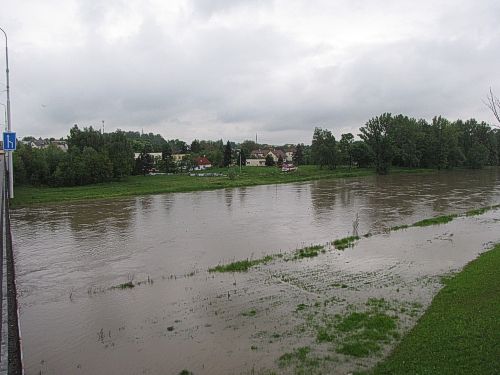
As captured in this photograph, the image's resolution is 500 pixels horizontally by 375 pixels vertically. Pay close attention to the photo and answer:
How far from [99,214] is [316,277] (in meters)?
23.8

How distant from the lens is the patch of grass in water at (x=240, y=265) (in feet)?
54.6

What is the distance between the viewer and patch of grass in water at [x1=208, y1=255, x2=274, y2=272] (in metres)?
16.6

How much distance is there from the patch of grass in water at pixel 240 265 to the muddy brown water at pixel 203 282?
1.47ft

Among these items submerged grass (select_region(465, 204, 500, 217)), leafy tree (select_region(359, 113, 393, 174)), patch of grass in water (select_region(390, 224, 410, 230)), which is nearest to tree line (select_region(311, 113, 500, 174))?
leafy tree (select_region(359, 113, 393, 174))

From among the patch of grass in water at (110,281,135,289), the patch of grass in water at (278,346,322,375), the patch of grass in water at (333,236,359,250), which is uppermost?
the patch of grass in water at (333,236,359,250)

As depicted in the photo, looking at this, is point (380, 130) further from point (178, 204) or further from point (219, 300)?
point (219, 300)

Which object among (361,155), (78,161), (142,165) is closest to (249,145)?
(361,155)

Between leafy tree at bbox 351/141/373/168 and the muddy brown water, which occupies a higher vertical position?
leafy tree at bbox 351/141/373/168

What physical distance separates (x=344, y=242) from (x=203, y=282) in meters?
9.16

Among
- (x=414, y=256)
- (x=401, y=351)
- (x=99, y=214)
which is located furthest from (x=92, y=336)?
(x=99, y=214)

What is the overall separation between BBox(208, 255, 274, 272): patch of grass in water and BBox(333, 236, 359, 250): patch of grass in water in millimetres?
4128

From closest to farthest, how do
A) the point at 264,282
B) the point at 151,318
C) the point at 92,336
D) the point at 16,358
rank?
1. the point at 16,358
2. the point at 92,336
3. the point at 151,318
4. the point at 264,282

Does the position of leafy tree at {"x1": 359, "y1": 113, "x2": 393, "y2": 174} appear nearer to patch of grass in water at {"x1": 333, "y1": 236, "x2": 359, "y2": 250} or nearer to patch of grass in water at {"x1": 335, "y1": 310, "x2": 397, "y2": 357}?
patch of grass in water at {"x1": 333, "y1": 236, "x2": 359, "y2": 250}

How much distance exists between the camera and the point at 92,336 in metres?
10.7
